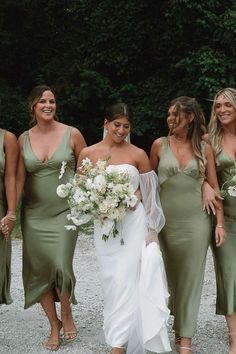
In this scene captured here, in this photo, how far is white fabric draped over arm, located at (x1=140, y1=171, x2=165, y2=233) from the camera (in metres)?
5.12

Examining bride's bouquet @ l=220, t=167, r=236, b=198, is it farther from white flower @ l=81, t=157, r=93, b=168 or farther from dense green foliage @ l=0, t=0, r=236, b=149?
dense green foliage @ l=0, t=0, r=236, b=149

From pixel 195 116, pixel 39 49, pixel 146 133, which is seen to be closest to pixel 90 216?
pixel 195 116

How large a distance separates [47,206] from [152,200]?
3.63 feet

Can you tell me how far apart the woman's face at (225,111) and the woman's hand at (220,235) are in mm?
942

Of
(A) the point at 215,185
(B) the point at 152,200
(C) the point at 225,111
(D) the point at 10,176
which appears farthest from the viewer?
(D) the point at 10,176

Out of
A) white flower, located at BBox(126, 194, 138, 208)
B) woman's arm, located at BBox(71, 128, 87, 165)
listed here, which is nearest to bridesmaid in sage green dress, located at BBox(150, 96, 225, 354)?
white flower, located at BBox(126, 194, 138, 208)

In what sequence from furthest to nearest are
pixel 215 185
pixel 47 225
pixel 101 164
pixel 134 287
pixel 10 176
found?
pixel 47 225, pixel 10 176, pixel 215 185, pixel 134 287, pixel 101 164

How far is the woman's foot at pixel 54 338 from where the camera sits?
568 cm

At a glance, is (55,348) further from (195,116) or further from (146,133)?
(146,133)

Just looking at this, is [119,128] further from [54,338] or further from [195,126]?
[54,338]

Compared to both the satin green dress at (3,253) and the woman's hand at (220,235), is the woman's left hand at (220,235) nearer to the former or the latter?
the woman's hand at (220,235)

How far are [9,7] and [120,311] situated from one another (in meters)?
15.7

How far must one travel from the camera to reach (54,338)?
5754 millimetres

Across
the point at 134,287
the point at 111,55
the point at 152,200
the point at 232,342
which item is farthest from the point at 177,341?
the point at 111,55
